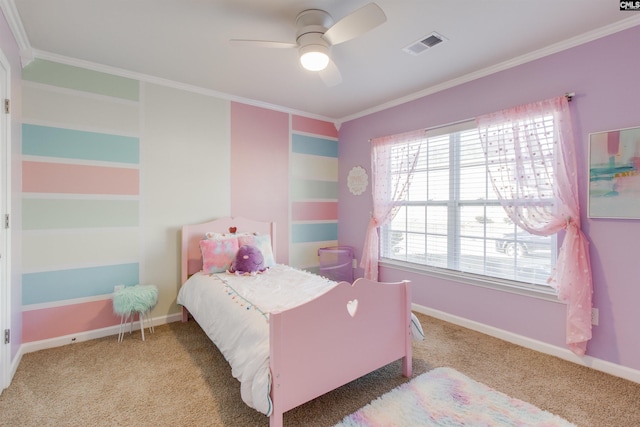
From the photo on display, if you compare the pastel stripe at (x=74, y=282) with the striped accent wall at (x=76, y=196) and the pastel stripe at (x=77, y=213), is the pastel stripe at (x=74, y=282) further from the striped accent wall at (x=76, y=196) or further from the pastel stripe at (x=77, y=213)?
the pastel stripe at (x=77, y=213)

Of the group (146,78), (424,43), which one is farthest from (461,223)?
(146,78)

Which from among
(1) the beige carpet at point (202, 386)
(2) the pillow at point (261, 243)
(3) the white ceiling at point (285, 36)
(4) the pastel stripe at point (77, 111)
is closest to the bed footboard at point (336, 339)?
(1) the beige carpet at point (202, 386)

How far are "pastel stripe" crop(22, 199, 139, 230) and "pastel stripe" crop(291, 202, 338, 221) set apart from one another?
73.7 inches

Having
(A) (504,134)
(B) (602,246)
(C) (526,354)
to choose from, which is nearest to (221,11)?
(A) (504,134)

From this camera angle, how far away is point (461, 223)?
3.17 metres

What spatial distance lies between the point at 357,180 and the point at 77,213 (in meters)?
3.13

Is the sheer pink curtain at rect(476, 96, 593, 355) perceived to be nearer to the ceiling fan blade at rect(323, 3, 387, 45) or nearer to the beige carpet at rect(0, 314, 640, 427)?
the beige carpet at rect(0, 314, 640, 427)

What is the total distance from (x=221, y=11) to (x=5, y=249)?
2150 millimetres

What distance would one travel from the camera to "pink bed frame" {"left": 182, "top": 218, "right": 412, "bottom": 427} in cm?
154

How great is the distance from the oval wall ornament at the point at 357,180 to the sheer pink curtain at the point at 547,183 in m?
1.60

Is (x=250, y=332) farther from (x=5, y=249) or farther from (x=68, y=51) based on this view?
(x=68, y=51)

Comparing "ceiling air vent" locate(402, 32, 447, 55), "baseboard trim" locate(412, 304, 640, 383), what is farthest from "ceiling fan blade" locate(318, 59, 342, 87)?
"baseboard trim" locate(412, 304, 640, 383)

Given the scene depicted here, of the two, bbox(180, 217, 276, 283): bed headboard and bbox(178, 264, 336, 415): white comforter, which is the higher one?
bbox(180, 217, 276, 283): bed headboard

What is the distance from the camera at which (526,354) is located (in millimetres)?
2508
